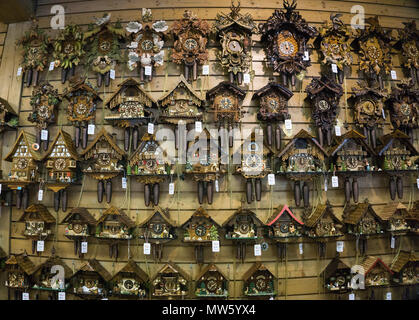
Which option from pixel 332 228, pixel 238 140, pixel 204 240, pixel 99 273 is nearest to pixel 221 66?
pixel 238 140

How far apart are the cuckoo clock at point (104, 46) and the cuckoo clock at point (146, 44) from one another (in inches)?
7.1

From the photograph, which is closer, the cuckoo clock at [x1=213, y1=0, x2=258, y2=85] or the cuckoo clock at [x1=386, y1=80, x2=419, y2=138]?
the cuckoo clock at [x1=213, y1=0, x2=258, y2=85]

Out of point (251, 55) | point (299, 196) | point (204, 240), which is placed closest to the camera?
point (204, 240)

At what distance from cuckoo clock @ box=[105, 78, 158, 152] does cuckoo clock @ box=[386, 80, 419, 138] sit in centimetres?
330

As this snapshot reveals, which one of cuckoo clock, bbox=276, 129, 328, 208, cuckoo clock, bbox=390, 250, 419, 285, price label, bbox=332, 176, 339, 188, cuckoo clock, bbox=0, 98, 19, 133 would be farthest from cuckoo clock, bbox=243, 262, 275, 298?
cuckoo clock, bbox=0, 98, 19, 133

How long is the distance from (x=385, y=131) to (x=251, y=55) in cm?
221

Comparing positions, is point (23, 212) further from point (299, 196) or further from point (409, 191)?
point (409, 191)

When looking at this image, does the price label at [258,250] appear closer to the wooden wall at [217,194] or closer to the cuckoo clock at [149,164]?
the wooden wall at [217,194]

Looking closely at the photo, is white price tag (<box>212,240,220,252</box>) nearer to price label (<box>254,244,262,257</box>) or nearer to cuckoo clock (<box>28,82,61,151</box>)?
price label (<box>254,244,262,257</box>)

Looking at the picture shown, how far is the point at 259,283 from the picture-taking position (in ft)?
10.7

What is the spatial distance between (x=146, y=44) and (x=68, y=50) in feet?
3.80

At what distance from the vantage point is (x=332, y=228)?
10.8 ft

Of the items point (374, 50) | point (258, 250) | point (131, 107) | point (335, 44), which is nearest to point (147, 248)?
point (258, 250)

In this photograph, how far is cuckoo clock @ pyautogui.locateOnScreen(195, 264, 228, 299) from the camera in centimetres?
319
